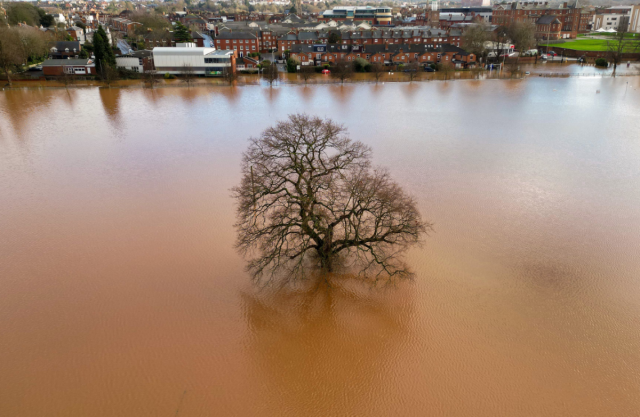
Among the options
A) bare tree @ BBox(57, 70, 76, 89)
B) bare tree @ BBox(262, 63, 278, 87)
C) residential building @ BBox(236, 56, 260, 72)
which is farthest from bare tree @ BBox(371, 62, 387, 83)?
bare tree @ BBox(57, 70, 76, 89)

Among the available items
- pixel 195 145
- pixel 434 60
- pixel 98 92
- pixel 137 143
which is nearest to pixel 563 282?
pixel 195 145

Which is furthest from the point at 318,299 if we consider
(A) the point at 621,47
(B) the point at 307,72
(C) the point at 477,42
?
(A) the point at 621,47

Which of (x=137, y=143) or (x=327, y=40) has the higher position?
(x=327, y=40)

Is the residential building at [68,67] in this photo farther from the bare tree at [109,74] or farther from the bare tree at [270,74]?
the bare tree at [270,74]

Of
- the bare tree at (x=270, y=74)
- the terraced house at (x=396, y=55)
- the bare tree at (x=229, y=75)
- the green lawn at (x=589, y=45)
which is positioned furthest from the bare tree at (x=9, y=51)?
the green lawn at (x=589, y=45)

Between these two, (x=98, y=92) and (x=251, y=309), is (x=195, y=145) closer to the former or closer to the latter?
(x=251, y=309)

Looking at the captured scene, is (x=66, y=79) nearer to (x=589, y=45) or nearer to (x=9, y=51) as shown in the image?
(x=9, y=51)

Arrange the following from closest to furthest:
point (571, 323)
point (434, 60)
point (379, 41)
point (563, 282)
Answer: point (571, 323)
point (563, 282)
point (434, 60)
point (379, 41)
